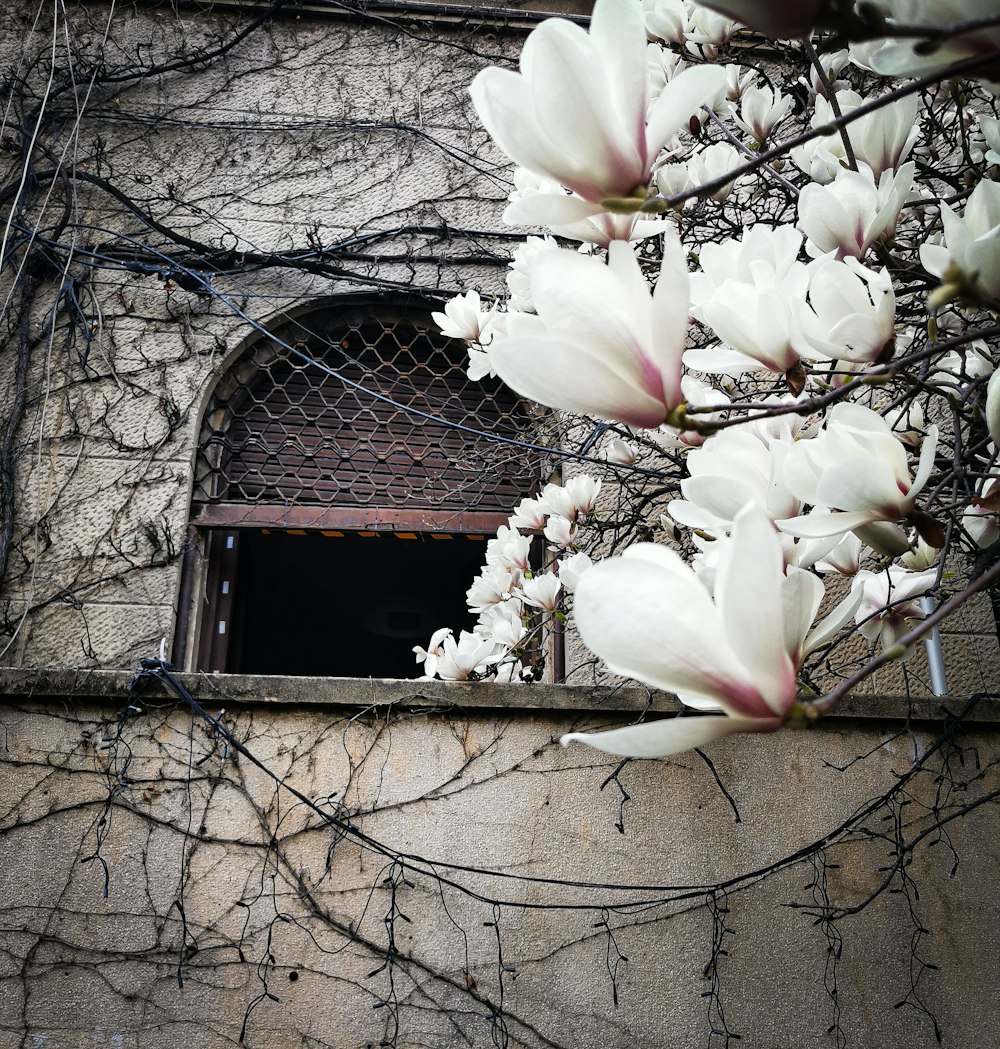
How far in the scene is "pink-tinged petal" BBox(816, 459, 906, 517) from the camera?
784 millimetres

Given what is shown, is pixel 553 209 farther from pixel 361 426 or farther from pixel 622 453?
pixel 361 426

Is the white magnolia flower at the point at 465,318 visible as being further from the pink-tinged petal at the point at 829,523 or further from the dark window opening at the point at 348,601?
the dark window opening at the point at 348,601

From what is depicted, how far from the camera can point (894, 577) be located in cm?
129

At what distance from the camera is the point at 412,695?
6.95 ft

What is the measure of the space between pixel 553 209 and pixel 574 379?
203 millimetres

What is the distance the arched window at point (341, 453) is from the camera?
10.4 feet

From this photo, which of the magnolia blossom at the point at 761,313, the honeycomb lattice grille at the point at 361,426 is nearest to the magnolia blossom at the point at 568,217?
the magnolia blossom at the point at 761,313

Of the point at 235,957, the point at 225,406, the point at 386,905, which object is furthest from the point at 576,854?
the point at 225,406

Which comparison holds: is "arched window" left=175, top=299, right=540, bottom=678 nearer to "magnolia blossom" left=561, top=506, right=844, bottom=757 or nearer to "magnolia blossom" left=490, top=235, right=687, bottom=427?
Answer: "magnolia blossom" left=490, top=235, right=687, bottom=427

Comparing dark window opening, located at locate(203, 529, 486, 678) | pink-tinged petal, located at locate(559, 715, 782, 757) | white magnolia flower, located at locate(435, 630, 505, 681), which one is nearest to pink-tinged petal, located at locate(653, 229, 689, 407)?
pink-tinged petal, located at locate(559, 715, 782, 757)

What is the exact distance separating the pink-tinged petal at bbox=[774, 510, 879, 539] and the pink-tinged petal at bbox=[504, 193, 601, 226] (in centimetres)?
31

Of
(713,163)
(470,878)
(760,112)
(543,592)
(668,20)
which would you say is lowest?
(470,878)

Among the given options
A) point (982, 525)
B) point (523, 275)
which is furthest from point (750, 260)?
point (523, 275)

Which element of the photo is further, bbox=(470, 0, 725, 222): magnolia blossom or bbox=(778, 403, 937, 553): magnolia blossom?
bbox=(778, 403, 937, 553): magnolia blossom
